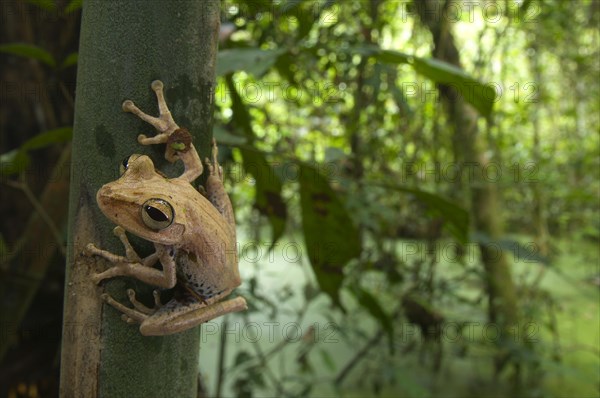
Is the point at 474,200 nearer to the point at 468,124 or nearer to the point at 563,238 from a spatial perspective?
the point at 468,124

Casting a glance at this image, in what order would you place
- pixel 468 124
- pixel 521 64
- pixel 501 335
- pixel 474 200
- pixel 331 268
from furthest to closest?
pixel 521 64, pixel 474 200, pixel 468 124, pixel 501 335, pixel 331 268

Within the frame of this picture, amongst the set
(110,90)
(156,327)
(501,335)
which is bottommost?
(501,335)

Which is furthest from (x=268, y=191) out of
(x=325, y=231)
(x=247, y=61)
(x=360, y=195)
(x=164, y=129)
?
(x=164, y=129)

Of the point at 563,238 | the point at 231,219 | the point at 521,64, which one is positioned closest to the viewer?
Answer: the point at 231,219

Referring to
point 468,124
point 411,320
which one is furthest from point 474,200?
point 411,320

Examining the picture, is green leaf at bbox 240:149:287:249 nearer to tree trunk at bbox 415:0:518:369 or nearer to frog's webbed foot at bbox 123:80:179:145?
frog's webbed foot at bbox 123:80:179:145

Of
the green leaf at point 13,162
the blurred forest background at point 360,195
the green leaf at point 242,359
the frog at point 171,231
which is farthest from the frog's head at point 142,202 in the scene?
the green leaf at point 242,359

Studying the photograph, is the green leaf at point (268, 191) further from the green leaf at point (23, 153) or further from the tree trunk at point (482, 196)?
the tree trunk at point (482, 196)
